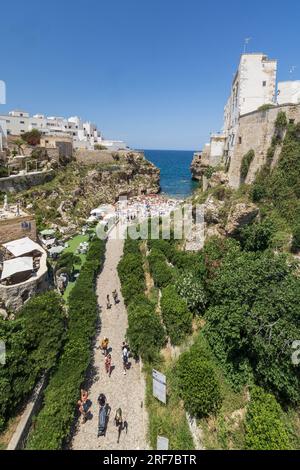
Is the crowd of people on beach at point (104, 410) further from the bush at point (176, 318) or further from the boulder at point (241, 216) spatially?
the boulder at point (241, 216)

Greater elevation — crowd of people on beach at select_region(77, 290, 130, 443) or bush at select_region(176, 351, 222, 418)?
bush at select_region(176, 351, 222, 418)

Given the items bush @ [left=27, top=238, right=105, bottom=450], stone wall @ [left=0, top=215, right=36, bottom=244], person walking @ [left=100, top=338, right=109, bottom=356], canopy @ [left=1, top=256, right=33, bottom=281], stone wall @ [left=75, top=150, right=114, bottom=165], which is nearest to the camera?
bush @ [left=27, top=238, right=105, bottom=450]

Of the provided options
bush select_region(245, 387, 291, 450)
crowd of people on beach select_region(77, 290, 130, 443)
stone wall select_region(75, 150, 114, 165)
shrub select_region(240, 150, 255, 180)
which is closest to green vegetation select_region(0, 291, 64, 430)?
crowd of people on beach select_region(77, 290, 130, 443)

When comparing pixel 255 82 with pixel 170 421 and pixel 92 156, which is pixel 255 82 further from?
pixel 92 156

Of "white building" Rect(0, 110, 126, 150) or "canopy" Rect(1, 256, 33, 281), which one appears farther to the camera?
"white building" Rect(0, 110, 126, 150)

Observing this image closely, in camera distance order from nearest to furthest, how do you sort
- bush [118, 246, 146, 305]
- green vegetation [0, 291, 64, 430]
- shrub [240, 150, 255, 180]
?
green vegetation [0, 291, 64, 430] → bush [118, 246, 146, 305] → shrub [240, 150, 255, 180]

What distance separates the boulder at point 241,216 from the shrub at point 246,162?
4.50 m

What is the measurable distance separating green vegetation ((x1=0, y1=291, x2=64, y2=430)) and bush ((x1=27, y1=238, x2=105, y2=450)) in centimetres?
69

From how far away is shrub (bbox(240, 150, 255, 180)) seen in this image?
2162 centimetres

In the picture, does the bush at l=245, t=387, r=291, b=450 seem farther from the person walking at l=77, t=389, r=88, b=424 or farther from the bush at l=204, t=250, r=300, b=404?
the person walking at l=77, t=389, r=88, b=424

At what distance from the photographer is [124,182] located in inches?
2281

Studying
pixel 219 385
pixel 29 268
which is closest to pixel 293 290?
pixel 219 385

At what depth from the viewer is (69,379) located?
1077 cm

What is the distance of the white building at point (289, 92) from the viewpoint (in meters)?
24.8
